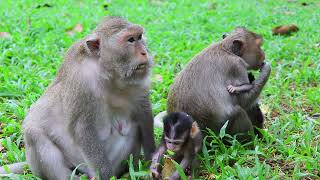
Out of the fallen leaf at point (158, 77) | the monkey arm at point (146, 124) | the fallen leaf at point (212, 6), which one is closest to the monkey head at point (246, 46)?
the monkey arm at point (146, 124)

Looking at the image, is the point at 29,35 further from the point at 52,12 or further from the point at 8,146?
the point at 8,146

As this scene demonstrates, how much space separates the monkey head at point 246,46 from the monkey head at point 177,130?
1333mm

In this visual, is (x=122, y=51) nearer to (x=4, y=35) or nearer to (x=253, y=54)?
(x=253, y=54)

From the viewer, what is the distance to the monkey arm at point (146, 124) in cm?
461

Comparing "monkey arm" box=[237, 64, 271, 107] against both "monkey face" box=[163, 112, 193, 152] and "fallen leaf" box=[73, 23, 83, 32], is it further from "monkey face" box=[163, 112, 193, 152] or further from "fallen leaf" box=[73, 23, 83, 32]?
"fallen leaf" box=[73, 23, 83, 32]

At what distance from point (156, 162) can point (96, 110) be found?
69cm

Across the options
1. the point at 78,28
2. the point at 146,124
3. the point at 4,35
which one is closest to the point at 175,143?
the point at 146,124

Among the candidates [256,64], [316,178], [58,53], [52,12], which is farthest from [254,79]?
[52,12]

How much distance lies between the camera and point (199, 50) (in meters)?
8.62

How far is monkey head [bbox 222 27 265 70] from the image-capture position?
540cm

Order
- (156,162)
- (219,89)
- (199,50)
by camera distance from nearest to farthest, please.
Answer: (156,162) < (219,89) < (199,50)

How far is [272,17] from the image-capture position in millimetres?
11305

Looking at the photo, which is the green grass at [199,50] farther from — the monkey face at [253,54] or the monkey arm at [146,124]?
the monkey face at [253,54]

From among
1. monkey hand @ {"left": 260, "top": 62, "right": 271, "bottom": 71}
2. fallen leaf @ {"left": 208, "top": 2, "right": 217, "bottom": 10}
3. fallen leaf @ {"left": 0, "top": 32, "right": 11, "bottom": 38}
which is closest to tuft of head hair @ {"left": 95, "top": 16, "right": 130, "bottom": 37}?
monkey hand @ {"left": 260, "top": 62, "right": 271, "bottom": 71}
